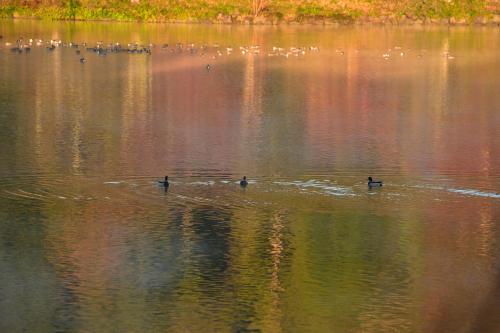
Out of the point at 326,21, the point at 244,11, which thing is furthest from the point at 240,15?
the point at 326,21

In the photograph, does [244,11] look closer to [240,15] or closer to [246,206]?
[240,15]

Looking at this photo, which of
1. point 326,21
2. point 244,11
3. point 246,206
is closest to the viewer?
point 246,206

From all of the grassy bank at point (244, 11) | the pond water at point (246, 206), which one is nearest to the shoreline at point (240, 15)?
the grassy bank at point (244, 11)

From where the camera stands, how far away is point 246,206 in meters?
23.7

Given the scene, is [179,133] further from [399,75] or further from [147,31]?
[147,31]

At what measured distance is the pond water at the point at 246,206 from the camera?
17.4 meters

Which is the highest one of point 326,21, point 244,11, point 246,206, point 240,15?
point 244,11

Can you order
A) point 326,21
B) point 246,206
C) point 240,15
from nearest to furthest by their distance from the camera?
1. point 246,206
2. point 240,15
3. point 326,21

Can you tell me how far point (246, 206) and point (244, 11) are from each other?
220ft

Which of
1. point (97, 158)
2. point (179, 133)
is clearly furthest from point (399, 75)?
point (97, 158)

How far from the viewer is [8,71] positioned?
4972cm

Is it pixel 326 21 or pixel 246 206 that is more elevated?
pixel 326 21

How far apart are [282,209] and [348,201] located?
1602mm

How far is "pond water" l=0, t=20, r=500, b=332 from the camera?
17438 mm
